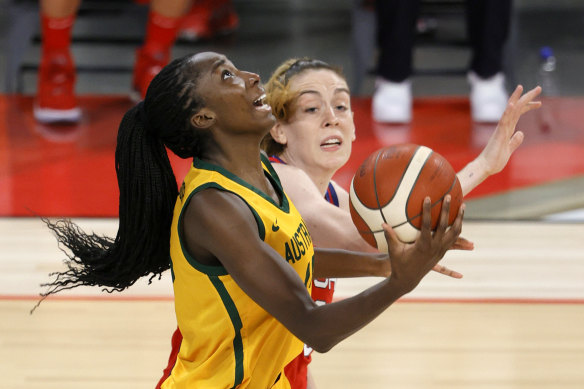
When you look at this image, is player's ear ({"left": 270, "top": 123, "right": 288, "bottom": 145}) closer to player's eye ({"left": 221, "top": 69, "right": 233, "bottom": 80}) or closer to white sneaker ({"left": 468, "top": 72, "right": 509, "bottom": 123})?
player's eye ({"left": 221, "top": 69, "right": 233, "bottom": 80})

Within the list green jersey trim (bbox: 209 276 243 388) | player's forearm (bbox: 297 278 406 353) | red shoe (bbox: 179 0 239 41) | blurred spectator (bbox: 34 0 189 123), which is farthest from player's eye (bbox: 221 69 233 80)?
red shoe (bbox: 179 0 239 41)

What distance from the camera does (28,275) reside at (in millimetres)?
4344

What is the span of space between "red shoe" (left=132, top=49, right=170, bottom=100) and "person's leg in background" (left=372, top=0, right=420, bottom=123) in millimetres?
1429

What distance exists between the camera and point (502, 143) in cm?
274

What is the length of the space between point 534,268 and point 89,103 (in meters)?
3.84

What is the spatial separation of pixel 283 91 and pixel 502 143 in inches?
24.7

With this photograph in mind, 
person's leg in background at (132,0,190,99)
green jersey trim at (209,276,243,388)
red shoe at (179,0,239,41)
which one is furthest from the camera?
red shoe at (179,0,239,41)

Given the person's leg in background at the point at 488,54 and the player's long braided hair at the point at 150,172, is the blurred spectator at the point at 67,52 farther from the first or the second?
the player's long braided hair at the point at 150,172

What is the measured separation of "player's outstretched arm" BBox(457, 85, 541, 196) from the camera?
2695 mm

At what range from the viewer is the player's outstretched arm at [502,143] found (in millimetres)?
2695

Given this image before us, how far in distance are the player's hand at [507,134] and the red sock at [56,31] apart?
13.9 ft

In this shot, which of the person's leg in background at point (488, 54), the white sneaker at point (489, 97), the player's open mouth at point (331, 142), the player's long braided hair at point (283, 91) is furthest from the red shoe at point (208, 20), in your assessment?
the player's open mouth at point (331, 142)

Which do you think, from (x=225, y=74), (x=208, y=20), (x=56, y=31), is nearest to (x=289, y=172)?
(x=225, y=74)

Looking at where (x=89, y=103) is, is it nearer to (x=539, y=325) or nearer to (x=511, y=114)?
(x=539, y=325)
